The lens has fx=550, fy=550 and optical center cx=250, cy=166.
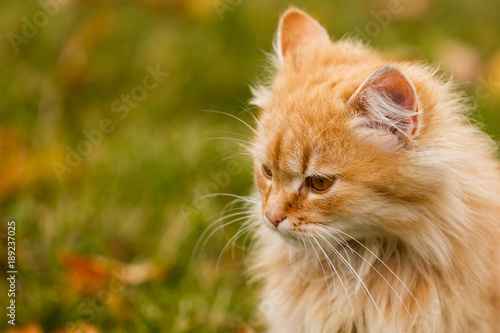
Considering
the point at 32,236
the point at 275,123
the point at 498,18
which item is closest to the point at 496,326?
the point at 275,123

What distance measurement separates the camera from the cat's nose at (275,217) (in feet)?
6.36

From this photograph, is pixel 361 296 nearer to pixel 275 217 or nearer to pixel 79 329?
pixel 275 217

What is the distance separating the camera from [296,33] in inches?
94.7

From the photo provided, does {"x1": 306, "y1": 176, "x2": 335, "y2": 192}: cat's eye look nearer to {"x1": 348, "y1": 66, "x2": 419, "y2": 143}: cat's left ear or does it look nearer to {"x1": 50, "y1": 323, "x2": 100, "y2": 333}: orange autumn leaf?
{"x1": 348, "y1": 66, "x2": 419, "y2": 143}: cat's left ear

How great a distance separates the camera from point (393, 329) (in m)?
1.97

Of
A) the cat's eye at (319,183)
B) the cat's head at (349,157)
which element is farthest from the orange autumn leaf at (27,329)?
the cat's eye at (319,183)

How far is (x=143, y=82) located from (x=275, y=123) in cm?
228

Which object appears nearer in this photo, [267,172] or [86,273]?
[267,172]

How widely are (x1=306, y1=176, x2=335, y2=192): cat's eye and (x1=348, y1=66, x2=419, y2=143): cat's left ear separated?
0.75 feet

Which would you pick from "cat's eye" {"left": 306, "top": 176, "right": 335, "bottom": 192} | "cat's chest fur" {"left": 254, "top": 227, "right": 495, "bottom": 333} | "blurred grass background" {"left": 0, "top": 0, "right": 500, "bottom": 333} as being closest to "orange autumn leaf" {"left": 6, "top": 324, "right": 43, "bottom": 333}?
"blurred grass background" {"left": 0, "top": 0, "right": 500, "bottom": 333}

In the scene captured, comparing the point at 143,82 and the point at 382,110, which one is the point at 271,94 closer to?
the point at 382,110

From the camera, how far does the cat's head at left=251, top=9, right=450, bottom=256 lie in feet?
5.84

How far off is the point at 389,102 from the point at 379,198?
31cm

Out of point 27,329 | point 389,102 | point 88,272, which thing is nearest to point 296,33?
point 389,102
